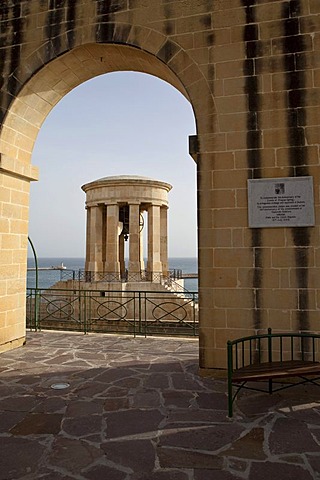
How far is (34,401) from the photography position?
426 centimetres

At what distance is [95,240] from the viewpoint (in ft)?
79.7

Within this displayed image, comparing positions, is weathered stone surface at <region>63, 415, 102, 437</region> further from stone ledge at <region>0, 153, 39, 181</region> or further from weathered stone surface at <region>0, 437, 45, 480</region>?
stone ledge at <region>0, 153, 39, 181</region>

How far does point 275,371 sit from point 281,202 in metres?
2.40

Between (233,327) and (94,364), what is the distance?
2.34 m

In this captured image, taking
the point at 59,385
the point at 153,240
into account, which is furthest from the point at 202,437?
the point at 153,240

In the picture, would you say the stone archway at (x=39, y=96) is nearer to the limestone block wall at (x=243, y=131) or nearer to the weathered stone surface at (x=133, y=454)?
the limestone block wall at (x=243, y=131)

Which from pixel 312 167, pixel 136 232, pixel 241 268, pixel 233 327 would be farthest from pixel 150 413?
pixel 136 232

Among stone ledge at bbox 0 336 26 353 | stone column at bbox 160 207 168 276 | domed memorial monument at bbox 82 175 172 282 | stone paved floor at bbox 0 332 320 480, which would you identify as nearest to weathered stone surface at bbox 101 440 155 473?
stone paved floor at bbox 0 332 320 480

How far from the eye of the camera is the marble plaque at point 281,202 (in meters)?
5.04

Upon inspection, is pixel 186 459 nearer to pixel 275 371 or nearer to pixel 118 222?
pixel 275 371

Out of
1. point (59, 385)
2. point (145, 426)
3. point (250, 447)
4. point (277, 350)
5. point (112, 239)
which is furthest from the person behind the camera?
point (112, 239)

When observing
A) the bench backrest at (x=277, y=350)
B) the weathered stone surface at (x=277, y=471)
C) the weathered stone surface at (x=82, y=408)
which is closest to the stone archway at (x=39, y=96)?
the weathered stone surface at (x=82, y=408)

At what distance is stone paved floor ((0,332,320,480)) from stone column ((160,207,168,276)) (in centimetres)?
1904

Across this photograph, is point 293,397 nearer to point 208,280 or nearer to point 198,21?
point 208,280
